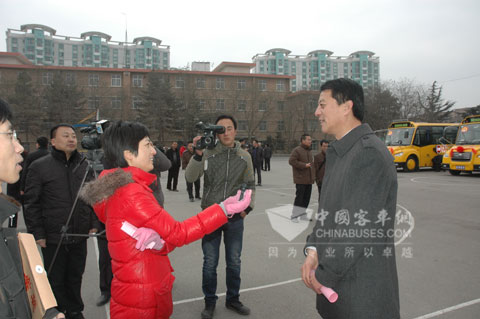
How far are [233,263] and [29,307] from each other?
2.34 meters

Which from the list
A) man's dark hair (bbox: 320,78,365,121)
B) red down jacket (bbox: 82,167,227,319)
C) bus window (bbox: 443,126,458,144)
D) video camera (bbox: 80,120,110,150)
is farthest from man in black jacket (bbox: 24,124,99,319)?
bus window (bbox: 443,126,458,144)

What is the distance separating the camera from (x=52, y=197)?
134 inches

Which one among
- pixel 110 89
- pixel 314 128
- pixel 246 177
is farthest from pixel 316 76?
pixel 246 177

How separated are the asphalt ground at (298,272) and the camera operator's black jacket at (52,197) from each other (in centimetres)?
103

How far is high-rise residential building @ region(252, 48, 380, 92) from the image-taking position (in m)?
118

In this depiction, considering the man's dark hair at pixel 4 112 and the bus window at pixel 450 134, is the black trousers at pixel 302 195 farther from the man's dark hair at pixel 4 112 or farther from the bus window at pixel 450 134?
the bus window at pixel 450 134

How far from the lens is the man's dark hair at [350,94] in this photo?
2.02m

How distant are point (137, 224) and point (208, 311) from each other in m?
1.89

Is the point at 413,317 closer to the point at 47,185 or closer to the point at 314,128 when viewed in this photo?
the point at 47,185

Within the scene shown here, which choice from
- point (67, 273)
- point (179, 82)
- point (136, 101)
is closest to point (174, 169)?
point (67, 273)

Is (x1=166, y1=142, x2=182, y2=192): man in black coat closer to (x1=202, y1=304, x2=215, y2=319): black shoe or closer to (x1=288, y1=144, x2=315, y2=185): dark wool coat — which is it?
(x1=288, y1=144, x2=315, y2=185): dark wool coat

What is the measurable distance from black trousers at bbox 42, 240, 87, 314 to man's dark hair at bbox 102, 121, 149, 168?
6.11ft

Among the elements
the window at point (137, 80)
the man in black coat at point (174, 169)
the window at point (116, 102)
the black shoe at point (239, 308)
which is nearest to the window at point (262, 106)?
the window at point (137, 80)

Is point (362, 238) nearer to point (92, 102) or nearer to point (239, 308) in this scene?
point (239, 308)
